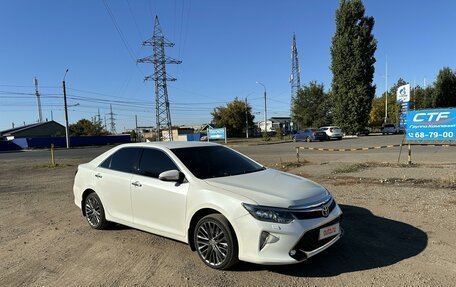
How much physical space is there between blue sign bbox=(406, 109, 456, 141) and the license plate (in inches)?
448

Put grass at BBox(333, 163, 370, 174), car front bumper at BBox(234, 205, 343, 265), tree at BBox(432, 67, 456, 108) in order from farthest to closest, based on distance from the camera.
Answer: tree at BBox(432, 67, 456, 108)
grass at BBox(333, 163, 370, 174)
car front bumper at BBox(234, 205, 343, 265)

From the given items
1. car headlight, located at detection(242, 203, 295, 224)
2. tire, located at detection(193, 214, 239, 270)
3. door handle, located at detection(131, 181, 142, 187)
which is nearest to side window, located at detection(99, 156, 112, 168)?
door handle, located at detection(131, 181, 142, 187)

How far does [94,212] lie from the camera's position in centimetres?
659

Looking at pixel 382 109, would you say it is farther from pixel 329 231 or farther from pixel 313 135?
pixel 329 231

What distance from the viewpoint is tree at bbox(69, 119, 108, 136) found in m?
88.9

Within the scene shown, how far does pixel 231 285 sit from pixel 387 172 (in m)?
9.35

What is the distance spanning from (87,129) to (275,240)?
9192 centimetres

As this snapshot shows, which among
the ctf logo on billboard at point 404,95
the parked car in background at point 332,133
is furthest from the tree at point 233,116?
the ctf logo on billboard at point 404,95

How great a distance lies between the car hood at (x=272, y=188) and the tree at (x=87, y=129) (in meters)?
88.6

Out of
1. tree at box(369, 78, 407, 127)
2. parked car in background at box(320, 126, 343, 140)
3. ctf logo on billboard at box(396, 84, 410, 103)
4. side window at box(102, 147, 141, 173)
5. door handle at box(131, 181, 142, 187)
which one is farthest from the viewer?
tree at box(369, 78, 407, 127)

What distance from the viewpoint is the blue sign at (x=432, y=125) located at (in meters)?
13.8

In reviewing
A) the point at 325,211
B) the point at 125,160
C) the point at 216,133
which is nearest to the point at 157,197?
the point at 125,160

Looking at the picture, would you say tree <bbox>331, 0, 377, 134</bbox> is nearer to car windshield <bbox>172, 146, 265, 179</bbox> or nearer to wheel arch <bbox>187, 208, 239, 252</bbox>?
car windshield <bbox>172, 146, 265, 179</bbox>

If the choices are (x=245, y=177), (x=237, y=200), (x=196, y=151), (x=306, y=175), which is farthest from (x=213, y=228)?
(x=306, y=175)
